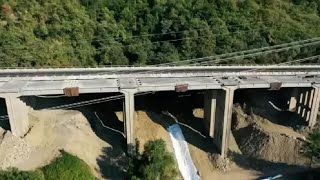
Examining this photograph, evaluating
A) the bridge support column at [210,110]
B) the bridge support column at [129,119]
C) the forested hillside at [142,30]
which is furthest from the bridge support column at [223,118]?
the forested hillside at [142,30]

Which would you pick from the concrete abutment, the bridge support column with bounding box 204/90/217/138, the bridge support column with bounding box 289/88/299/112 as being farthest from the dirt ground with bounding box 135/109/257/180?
the bridge support column with bounding box 289/88/299/112

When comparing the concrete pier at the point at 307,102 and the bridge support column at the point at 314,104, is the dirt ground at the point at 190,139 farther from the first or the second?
the concrete pier at the point at 307,102

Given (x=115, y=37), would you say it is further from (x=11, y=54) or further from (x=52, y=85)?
(x=52, y=85)

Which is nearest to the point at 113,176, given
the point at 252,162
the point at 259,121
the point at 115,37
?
the point at 252,162

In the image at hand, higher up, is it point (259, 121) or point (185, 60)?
point (185, 60)

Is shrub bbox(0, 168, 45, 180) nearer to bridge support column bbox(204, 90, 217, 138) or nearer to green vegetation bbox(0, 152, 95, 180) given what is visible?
green vegetation bbox(0, 152, 95, 180)

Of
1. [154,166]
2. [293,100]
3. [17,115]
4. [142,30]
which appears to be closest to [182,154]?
[154,166]

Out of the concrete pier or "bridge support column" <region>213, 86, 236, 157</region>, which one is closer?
"bridge support column" <region>213, 86, 236, 157</region>
